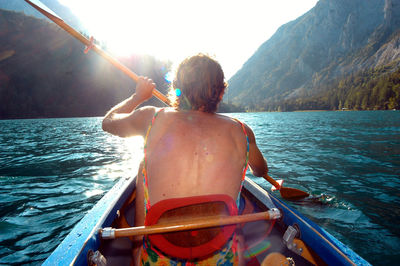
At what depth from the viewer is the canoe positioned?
2000 millimetres

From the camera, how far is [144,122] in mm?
1565

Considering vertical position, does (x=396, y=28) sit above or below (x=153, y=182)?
above

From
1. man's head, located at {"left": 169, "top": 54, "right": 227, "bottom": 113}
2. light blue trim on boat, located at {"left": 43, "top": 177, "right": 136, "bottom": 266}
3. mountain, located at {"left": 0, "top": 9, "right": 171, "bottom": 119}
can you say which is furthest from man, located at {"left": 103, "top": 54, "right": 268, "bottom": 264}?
mountain, located at {"left": 0, "top": 9, "right": 171, "bottom": 119}

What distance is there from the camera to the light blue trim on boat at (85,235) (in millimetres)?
1907

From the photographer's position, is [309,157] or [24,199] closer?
[24,199]

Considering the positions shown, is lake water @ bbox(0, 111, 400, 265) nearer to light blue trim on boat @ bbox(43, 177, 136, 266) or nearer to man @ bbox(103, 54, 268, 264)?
light blue trim on boat @ bbox(43, 177, 136, 266)

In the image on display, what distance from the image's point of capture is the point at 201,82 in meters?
1.53

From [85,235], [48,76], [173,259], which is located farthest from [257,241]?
[48,76]

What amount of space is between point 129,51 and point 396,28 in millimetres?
239405

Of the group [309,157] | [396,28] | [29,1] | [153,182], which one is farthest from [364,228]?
[396,28]

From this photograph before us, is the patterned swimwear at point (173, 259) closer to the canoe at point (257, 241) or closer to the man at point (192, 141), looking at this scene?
the man at point (192, 141)

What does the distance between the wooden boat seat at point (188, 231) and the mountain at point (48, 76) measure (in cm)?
10097

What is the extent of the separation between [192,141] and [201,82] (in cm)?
46

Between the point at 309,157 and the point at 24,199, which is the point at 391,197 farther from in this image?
the point at 24,199
